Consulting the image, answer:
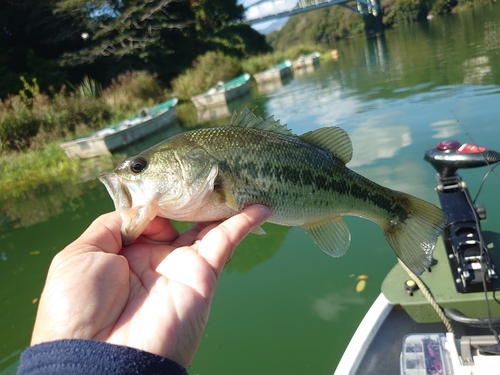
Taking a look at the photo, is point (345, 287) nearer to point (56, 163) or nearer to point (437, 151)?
point (437, 151)

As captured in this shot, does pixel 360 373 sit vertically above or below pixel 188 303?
below

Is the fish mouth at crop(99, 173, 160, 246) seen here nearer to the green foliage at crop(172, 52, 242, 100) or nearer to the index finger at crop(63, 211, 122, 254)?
the index finger at crop(63, 211, 122, 254)

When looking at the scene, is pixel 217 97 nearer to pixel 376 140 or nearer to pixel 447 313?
pixel 376 140

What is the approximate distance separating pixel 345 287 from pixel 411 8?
95.2m

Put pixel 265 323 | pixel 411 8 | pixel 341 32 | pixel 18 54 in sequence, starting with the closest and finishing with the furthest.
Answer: pixel 265 323 → pixel 18 54 → pixel 411 8 → pixel 341 32

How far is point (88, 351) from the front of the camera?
146 cm

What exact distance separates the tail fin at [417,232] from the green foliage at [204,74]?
85.4 ft

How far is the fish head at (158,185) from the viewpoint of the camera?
2088 millimetres

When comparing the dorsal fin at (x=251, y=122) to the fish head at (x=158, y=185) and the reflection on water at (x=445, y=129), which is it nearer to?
the fish head at (x=158, y=185)

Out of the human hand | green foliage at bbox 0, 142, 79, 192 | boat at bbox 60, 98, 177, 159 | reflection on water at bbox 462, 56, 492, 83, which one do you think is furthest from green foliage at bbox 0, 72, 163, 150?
the human hand

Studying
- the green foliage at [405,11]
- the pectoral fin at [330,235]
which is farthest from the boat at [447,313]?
the green foliage at [405,11]

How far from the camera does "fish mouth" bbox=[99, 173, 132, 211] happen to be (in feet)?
6.82

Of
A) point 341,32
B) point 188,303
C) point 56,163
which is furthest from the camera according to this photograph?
point 341,32

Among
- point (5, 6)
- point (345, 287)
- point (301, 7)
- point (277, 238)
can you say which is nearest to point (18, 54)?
point (5, 6)
